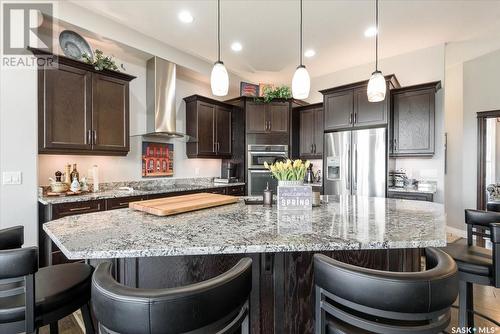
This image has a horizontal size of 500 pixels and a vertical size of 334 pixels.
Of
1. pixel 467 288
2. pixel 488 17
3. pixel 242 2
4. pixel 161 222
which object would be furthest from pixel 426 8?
pixel 161 222

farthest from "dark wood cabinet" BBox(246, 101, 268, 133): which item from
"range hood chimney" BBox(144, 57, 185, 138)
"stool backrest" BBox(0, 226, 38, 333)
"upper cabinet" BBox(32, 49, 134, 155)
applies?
"stool backrest" BBox(0, 226, 38, 333)

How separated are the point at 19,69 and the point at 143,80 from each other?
162cm

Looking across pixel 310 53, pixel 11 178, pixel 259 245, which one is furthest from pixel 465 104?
pixel 11 178

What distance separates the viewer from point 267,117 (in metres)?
4.90

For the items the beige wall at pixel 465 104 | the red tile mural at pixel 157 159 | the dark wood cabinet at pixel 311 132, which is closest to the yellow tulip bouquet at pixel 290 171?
the red tile mural at pixel 157 159

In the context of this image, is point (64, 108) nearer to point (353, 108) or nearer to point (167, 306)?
point (167, 306)

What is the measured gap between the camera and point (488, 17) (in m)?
3.24

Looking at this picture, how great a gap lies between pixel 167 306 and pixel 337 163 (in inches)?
158

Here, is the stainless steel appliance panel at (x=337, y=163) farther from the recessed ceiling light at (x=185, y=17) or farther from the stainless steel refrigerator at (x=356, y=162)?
the recessed ceiling light at (x=185, y=17)

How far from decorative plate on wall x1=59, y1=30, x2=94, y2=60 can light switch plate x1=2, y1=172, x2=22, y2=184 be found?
153 cm

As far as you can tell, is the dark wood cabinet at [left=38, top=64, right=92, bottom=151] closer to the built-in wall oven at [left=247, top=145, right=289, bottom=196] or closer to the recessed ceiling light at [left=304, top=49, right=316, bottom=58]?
the built-in wall oven at [left=247, top=145, right=289, bottom=196]

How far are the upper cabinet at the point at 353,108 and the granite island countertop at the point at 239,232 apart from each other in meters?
2.58

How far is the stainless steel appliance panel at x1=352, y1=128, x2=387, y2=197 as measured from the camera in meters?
3.74

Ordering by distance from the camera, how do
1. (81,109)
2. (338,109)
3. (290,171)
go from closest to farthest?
(290,171)
(81,109)
(338,109)
